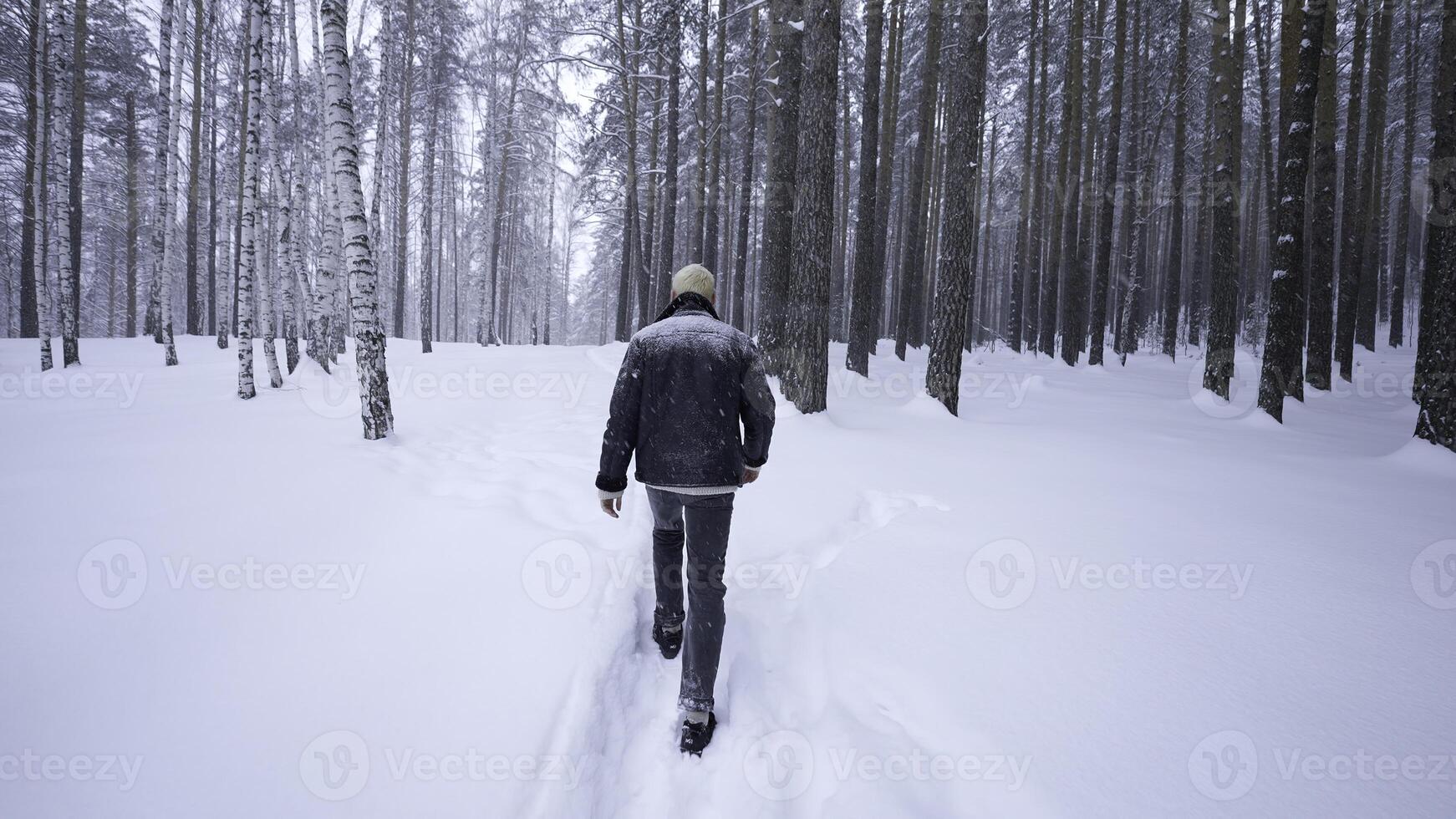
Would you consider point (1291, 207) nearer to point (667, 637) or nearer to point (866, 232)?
point (866, 232)

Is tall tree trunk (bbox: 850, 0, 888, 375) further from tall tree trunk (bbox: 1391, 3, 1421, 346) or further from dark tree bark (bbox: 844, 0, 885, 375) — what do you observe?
tall tree trunk (bbox: 1391, 3, 1421, 346)

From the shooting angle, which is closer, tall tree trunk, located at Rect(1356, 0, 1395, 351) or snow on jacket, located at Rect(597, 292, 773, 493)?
snow on jacket, located at Rect(597, 292, 773, 493)

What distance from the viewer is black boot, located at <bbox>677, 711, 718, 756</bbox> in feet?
A: 7.84

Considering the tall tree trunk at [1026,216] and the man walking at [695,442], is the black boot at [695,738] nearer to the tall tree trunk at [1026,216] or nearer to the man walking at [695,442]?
the man walking at [695,442]

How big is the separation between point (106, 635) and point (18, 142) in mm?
24830

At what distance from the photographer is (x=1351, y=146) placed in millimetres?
13922

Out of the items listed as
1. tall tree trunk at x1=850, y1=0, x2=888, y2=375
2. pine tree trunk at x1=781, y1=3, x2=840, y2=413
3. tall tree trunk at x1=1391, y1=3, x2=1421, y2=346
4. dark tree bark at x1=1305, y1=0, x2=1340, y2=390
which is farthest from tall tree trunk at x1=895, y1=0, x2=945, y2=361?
tall tree trunk at x1=1391, y1=3, x2=1421, y2=346

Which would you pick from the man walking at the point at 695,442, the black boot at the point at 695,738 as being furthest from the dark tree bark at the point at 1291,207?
the black boot at the point at 695,738

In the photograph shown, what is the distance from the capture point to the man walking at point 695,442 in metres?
2.49

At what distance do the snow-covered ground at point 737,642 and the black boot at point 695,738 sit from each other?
44 millimetres

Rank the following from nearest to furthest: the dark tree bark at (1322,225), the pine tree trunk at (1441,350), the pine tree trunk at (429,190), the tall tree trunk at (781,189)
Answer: the pine tree trunk at (1441,350) < the tall tree trunk at (781,189) < the dark tree bark at (1322,225) < the pine tree trunk at (429,190)

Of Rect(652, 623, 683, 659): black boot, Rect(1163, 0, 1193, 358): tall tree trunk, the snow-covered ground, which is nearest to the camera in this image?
the snow-covered ground

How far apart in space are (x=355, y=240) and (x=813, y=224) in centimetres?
522

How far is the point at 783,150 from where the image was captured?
9.01 metres
